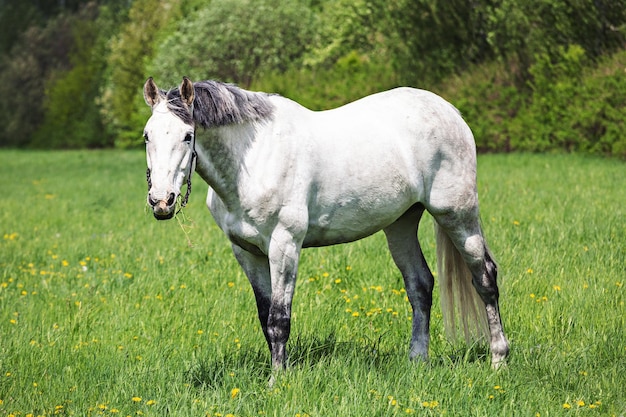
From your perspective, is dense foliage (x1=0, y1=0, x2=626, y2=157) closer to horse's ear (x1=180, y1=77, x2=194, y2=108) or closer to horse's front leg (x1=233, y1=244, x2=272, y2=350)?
horse's front leg (x1=233, y1=244, x2=272, y2=350)

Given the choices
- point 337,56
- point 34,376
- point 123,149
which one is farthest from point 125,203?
point 123,149

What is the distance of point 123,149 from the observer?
42562 millimetres

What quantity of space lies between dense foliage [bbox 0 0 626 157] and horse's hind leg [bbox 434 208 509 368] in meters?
12.3

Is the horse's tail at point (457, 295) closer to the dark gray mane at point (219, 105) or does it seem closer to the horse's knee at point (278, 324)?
the horse's knee at point (278, 324)

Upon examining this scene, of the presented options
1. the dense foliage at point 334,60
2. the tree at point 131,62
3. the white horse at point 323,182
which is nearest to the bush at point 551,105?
the dense foliage at point 334,60

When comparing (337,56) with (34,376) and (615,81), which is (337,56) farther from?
(34,376)

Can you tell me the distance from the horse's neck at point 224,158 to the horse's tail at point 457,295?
1.57m

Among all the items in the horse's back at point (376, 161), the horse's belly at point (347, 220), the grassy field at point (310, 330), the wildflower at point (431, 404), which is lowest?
the grassy field at point (310, 330)

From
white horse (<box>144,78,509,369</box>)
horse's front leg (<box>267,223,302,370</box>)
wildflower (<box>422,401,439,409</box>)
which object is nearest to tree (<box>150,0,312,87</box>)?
white horse (<box>144,78,509,369</box>)

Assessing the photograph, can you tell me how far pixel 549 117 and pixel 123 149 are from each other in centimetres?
2908

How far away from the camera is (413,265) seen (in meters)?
5.18

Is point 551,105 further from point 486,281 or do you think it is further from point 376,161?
point 376,161

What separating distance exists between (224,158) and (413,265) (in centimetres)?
169

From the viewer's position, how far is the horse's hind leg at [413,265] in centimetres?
509
